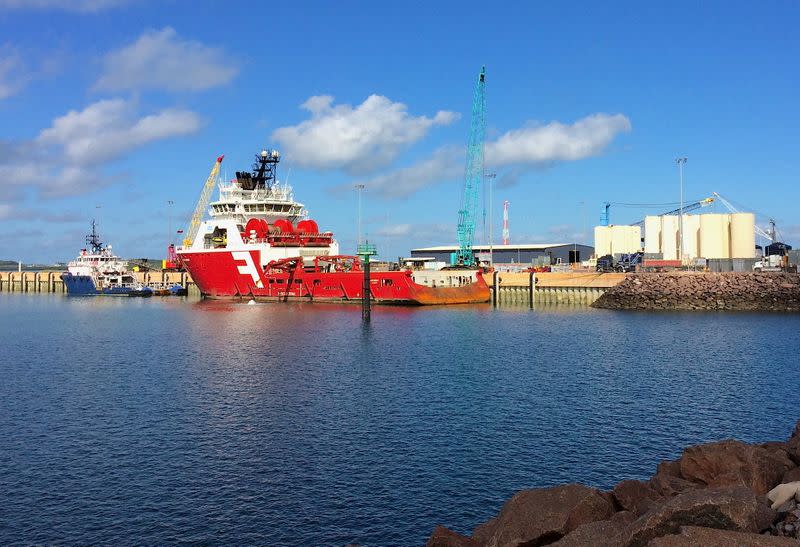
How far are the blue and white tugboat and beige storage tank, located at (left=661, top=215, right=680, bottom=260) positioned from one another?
96974 millimetres

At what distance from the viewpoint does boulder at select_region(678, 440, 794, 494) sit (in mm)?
14062

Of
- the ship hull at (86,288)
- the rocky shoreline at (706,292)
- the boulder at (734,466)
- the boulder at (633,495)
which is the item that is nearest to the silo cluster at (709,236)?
the rocky shoreline at (706,292)

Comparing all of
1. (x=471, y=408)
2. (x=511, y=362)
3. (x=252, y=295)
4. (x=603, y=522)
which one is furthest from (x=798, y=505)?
(x=252, y=295)

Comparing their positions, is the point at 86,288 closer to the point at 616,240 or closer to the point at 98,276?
the point at 98,276

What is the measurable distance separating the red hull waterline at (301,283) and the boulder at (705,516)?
2924 inches

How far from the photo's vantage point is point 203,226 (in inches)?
3900

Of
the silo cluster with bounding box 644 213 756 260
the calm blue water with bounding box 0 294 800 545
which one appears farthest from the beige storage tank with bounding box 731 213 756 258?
the calm blue water with bounding box 0 294 800 545

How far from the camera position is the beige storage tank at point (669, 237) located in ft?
413

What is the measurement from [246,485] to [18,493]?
21.9 ft

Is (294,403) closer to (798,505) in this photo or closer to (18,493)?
(18,493)

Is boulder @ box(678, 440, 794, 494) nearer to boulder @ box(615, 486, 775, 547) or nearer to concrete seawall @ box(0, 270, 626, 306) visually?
boulder @ box(615, 486, 775, 547)

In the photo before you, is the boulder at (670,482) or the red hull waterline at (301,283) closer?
the boulder at (670,482)

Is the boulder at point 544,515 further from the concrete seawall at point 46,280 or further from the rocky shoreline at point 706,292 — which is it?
the concrete seawall at point 46,280

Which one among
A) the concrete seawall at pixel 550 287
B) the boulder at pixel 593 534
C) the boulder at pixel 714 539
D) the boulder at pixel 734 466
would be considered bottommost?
the boulder at pixel 593 534
